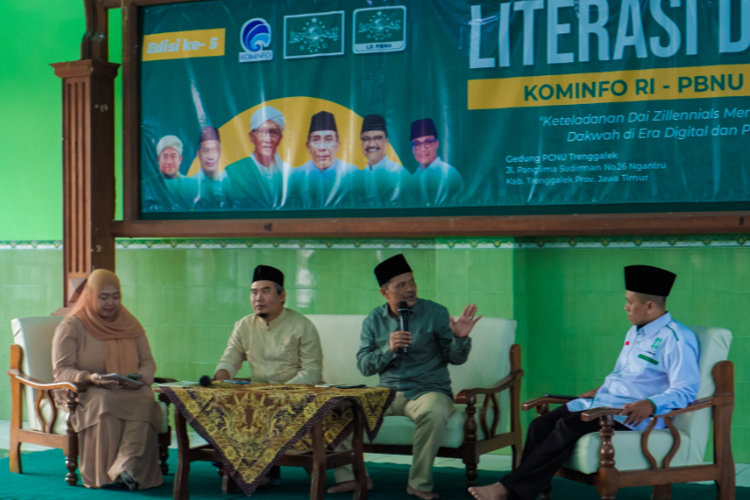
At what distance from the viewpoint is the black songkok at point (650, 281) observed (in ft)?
14.2

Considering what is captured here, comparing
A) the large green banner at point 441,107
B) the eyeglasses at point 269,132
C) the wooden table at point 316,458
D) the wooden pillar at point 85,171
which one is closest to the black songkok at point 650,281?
the large green banner at point 441,107

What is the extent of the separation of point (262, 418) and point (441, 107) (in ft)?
7.79

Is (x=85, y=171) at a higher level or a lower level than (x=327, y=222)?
higher

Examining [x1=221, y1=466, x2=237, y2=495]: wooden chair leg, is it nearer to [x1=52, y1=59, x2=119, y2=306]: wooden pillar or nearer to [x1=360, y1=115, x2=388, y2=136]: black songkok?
[x1=52, y1=59, x2=119, y2=306]: wooden pillar

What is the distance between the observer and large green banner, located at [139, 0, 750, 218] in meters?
5.34

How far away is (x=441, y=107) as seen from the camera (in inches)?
228

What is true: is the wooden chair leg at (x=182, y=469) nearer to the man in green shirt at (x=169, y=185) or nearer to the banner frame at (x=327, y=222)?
the banner frame at (x=327, y=222)

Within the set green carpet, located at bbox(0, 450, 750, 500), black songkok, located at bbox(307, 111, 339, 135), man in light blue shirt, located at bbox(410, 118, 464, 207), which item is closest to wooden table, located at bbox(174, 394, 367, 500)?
green carpet, located at bbox(0, 450, 750, 500)

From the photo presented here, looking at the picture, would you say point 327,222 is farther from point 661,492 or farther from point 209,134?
point 661,492

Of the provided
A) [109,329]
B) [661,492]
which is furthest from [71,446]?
[661,492]

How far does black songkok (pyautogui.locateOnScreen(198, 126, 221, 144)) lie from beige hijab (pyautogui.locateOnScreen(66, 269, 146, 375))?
4.59 feet

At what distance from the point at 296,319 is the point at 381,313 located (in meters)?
0.50

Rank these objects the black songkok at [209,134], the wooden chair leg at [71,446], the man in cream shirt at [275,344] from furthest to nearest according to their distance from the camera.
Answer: the black songkok at [209,134] < the man in cream shirt at [275,344] < the wooden chair leg at [71,446]

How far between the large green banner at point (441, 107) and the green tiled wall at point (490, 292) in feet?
1.16
